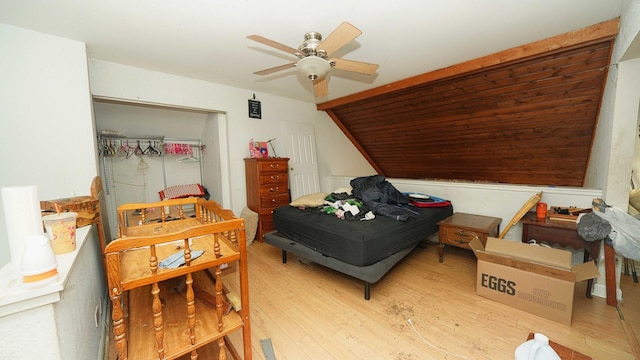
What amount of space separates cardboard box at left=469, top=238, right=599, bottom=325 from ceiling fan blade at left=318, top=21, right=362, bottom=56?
2105 mm

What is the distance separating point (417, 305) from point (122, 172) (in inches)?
178

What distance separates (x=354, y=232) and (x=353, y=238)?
0.09 metres

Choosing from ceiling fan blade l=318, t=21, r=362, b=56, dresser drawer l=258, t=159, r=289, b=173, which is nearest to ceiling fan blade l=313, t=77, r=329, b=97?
ceiling fan blade l=318, t=21, r=362, b=56

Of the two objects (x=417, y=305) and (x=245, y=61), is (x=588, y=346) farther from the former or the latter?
(x=245, y=61)

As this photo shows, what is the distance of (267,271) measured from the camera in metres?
2.59

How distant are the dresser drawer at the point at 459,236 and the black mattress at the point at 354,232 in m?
0.16

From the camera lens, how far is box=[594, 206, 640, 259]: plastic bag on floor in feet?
5.60

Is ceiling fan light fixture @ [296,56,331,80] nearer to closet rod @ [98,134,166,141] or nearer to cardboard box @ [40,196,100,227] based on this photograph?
cardboard box @ [40,196,100,227]

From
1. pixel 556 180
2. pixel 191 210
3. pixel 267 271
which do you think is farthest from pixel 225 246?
pixel 556 180

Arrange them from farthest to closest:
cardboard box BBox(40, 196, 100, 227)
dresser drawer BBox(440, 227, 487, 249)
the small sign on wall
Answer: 1. the small sign on wall
2. dresser drawer BBox(440, 227, 487, 249)
3. cardboard box BBox(40, 196, 100, 227)

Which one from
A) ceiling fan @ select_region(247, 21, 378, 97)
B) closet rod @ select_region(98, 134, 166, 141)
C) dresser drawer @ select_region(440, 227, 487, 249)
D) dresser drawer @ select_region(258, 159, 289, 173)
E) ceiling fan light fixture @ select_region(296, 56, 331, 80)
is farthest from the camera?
dresser drawer @ select_region(258, 159, 289, 173)

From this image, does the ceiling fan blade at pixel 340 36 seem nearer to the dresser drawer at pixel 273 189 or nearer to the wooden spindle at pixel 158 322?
the wooden spindle at pixel 158 322

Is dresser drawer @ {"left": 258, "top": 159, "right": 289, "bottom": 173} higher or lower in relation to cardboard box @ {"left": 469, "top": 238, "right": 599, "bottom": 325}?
higher

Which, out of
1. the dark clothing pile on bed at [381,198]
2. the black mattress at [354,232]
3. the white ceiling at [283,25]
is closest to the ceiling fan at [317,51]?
the white ceiling at [283,25]
